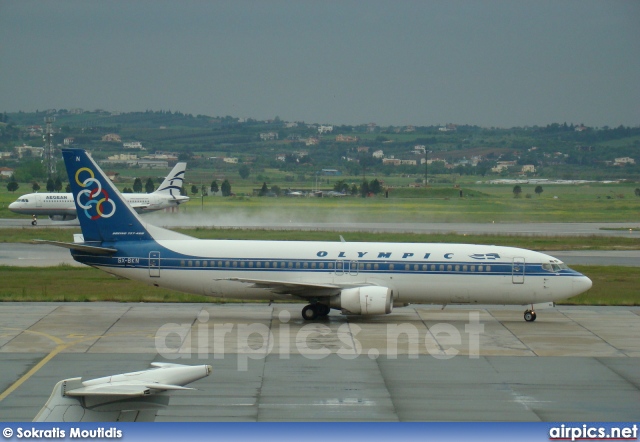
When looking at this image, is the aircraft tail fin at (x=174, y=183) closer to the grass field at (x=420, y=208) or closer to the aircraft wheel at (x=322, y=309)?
the grass field at (x=420, y=208)

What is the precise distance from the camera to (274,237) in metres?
66.1

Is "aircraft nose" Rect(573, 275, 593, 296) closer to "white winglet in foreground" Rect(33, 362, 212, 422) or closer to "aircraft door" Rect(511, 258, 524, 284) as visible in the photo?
"aircraft door" Rect(511, 258, 524, 284)

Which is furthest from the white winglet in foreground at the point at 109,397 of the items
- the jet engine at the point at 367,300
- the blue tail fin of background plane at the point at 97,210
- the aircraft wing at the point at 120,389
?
the blue tail fin of background plane at the point at 97,210

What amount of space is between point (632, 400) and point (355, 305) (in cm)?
1219

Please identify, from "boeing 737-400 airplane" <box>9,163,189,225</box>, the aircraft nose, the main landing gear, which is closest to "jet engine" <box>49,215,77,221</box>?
"boeing 737-400 airplane" <box>9,163,189,225</box>

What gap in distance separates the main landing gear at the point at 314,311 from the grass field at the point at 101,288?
6.76 m

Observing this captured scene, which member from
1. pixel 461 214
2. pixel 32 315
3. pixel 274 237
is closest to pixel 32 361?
pixel 32 315

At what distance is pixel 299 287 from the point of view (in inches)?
1242

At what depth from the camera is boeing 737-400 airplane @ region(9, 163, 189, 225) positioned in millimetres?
85312

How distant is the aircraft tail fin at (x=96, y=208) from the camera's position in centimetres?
3312

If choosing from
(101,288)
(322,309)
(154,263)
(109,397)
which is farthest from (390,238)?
(109,397)

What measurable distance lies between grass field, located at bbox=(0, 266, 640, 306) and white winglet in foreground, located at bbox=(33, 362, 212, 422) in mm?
27855

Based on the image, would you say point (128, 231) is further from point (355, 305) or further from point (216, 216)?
point (216, 216)

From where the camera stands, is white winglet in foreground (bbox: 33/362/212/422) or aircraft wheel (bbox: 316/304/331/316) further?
aircraft wheel (bbox: 316/304/331/316)
